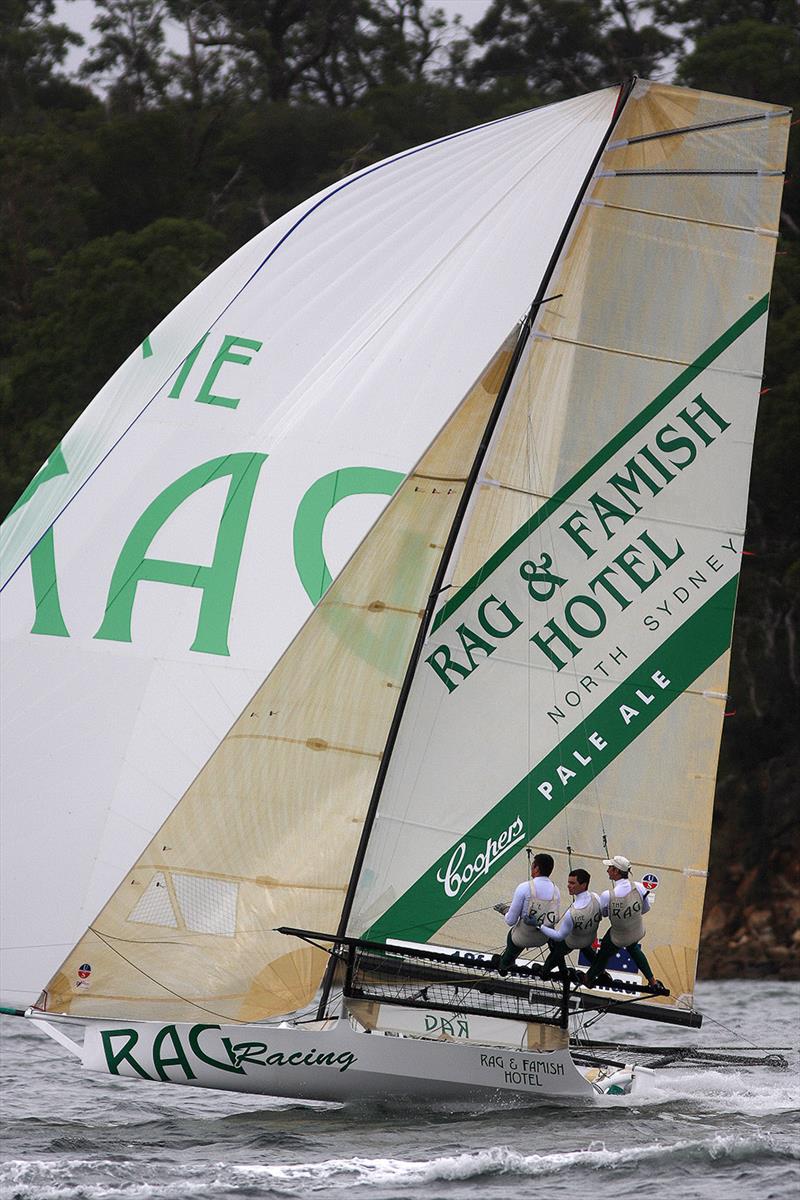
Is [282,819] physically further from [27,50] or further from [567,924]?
[27,50]

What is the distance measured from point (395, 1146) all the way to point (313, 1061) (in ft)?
2.42

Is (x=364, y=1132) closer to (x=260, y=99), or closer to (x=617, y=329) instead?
(x=617, y=329)

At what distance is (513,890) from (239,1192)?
2.76 m

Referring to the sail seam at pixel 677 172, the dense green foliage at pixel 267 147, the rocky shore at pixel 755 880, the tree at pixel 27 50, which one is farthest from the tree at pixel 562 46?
the sail seam at pixel 677 172

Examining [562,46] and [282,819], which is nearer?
[282,819]

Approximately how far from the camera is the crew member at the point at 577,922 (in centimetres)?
944

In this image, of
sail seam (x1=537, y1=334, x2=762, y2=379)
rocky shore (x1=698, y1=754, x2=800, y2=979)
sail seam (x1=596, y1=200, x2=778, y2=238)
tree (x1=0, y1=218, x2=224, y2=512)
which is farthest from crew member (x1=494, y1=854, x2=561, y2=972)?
tree (x1=0, y1=218, x2=224, y2=512)

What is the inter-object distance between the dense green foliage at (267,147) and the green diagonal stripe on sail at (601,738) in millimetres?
14652

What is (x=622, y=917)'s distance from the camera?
31.1 feet

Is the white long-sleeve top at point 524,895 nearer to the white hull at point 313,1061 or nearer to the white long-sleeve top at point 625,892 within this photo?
the white long-sleeve top at point 625,892

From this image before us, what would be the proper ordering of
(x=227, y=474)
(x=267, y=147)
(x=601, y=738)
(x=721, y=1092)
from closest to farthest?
(x=227, y=474)
(x=601, y=738)
(x=721, y=1092)
(x=267, y=147)

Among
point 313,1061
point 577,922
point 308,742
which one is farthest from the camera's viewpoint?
point 308,742

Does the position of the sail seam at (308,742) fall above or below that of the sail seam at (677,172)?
below

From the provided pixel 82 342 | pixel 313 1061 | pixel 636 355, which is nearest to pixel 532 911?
pixel 313 1061
